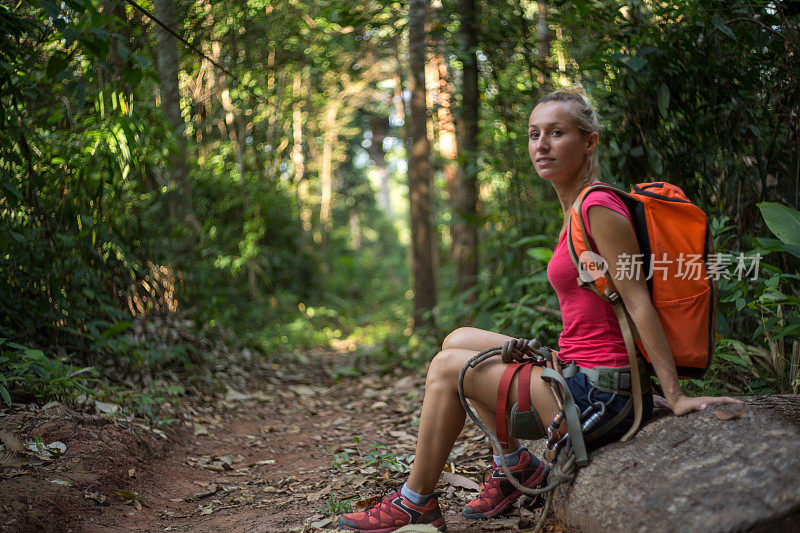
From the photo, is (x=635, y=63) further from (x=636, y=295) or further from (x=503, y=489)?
(x=503, y=489)

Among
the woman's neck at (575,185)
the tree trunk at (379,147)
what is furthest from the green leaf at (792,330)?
the tree trunk at (379,147)

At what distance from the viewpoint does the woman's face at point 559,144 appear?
8.32ft

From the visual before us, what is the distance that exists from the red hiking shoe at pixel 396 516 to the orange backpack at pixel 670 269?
1063 mm

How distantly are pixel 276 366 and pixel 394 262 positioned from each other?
14346mm

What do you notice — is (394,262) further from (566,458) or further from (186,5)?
(566,458)

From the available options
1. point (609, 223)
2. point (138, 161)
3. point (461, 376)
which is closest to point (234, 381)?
point (138, 161)

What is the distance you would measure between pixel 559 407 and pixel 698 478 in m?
0.55

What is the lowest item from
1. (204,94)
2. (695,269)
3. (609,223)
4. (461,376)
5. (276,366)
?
(276,366)

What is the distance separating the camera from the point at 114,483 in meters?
3.44

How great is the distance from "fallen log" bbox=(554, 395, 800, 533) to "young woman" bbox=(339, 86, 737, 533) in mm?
99

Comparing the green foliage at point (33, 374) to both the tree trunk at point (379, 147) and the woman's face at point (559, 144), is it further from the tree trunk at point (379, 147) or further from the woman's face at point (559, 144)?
the tree trunk at point (379, 147)

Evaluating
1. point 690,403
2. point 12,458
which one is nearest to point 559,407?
point 690,403

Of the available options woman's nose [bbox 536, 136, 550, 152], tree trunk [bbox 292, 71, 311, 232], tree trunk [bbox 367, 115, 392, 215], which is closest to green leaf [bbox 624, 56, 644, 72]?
woman's nose [bbox 536, 136, 550, 152]

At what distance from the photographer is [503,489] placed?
2826mm
